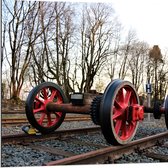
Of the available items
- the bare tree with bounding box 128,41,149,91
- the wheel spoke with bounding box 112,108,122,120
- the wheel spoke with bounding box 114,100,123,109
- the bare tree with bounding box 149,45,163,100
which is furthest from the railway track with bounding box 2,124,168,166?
the bare tree with bounding box 149,45,163,100

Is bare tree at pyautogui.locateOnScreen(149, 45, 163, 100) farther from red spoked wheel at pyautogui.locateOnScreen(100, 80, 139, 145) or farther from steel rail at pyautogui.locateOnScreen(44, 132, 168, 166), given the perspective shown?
red spoked wheel at pyautogui.locateOnScreen(100, 80, 139, 145)

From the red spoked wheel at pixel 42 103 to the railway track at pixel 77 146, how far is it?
0.17 metres

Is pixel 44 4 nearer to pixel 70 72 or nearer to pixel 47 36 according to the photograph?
pixel 47 36

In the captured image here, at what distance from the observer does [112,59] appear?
17.8 feet

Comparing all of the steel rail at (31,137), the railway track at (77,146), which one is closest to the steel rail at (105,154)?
the railway track at (77,146)

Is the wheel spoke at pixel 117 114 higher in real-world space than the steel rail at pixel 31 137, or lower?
higher

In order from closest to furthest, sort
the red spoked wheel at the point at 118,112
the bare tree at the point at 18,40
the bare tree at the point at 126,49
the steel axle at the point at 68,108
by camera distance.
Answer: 1. the red spoked wheel at the point at 118,112
2. the steel axle at the point at 68,108
3. the bare tree at the point at 18,40
4. the bare tree at the point at 126,49

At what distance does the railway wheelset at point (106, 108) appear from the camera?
9.43 ft

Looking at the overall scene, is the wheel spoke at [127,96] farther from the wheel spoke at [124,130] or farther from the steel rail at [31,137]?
the steel rail at [31,137]

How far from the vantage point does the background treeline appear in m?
4.05

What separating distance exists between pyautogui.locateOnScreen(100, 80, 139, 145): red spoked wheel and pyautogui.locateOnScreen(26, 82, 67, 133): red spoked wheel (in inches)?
44.1

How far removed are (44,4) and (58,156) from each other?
7.79ft

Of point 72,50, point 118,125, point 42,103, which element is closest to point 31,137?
point 42,103

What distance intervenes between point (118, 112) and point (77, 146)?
76 centimetres
